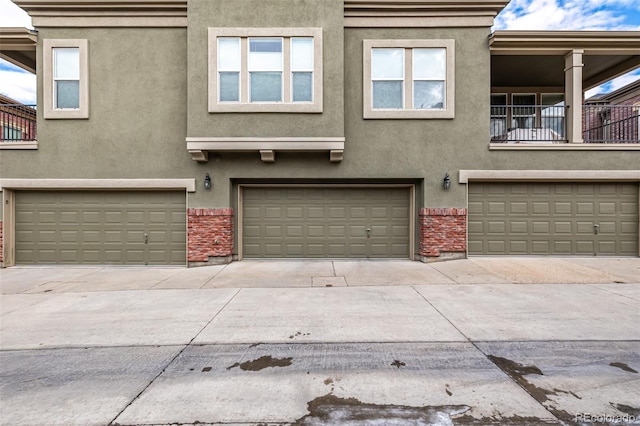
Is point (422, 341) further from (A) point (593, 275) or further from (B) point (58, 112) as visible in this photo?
(B) point (58, 112)

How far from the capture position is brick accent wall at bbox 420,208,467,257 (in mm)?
9352

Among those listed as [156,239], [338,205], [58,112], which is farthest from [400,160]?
[58,112]

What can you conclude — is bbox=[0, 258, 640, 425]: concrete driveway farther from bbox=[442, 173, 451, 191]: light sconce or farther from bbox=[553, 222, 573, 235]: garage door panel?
bbox=[442, 173, 451, 191]: light sconce

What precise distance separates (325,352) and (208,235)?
6481 millimetres

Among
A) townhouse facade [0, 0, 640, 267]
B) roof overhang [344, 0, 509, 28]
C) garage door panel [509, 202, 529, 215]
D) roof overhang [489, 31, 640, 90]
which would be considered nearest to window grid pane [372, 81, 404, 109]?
townhouse facade [0, 0, 640, 267]

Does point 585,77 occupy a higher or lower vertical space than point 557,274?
higher

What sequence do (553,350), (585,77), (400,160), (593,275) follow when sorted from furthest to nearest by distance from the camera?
1. (585,77)
2. (400,160)
3. (593,275)
4. (553,350)

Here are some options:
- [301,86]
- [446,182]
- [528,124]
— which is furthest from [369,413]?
[528,124]

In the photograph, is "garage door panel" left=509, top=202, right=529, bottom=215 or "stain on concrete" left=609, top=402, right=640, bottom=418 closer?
"stain on concrete" left=609, top=402, right=640, bottom=418

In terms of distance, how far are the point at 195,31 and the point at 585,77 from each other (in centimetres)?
1385

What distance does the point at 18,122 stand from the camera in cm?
1114

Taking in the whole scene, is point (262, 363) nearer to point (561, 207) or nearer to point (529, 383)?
point (529, 383)

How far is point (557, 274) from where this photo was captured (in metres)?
7.69

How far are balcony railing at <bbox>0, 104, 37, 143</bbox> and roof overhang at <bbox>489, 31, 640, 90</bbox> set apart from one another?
15.4m
